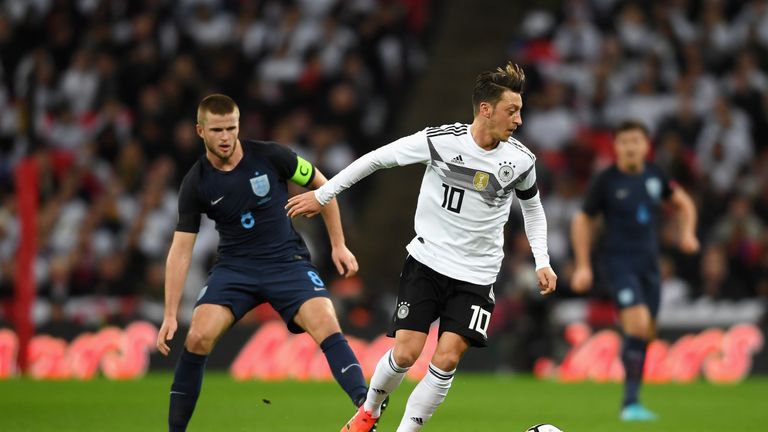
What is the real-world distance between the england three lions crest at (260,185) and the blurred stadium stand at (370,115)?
875cm

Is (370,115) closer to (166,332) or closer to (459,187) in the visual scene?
(459,187)

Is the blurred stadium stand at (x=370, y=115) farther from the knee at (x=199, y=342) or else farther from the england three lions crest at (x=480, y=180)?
the england three lions crest at (x=480, y=180)

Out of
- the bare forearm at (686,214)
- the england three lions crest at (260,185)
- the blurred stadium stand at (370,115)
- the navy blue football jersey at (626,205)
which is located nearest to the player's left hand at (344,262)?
the england three lions crest at (260,185)

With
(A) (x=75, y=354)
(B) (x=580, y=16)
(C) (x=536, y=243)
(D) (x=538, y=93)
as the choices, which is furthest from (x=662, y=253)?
(C) (x=536, y=243)

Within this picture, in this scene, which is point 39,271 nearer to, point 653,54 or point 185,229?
point 653,54

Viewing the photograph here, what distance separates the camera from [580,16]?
70.5ft

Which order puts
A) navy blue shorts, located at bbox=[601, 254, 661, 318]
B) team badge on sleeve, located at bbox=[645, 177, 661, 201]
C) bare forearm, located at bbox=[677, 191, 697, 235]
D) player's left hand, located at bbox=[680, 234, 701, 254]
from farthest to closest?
bare forearm, located at bbox=[677, 191, 697, 235] → team badge on sleeve, located at bbox=[645, 177, 661, 201] → player's left hand, located at bbox=[680, 234, 701, 254] → navy blue shorts, located at bbox=[601, 254, 661, 318]

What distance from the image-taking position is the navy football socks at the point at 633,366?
38.8 feet

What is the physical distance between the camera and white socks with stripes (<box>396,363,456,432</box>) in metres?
8.32

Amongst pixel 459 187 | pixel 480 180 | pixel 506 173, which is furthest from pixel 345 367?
pixel 506 173

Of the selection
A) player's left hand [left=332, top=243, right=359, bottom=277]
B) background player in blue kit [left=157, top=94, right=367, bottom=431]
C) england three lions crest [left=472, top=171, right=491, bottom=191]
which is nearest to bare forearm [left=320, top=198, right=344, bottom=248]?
background player in blue kit [left=157, top=94, right=367, bottom=431]

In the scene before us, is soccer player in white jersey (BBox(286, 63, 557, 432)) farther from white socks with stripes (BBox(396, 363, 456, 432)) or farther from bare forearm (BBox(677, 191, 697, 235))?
bare forearm (BBox(677, 191, 697, 235))

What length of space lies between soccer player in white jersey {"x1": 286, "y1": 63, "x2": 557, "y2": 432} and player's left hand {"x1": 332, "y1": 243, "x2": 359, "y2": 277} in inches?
13.8

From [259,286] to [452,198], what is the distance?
1.44m
